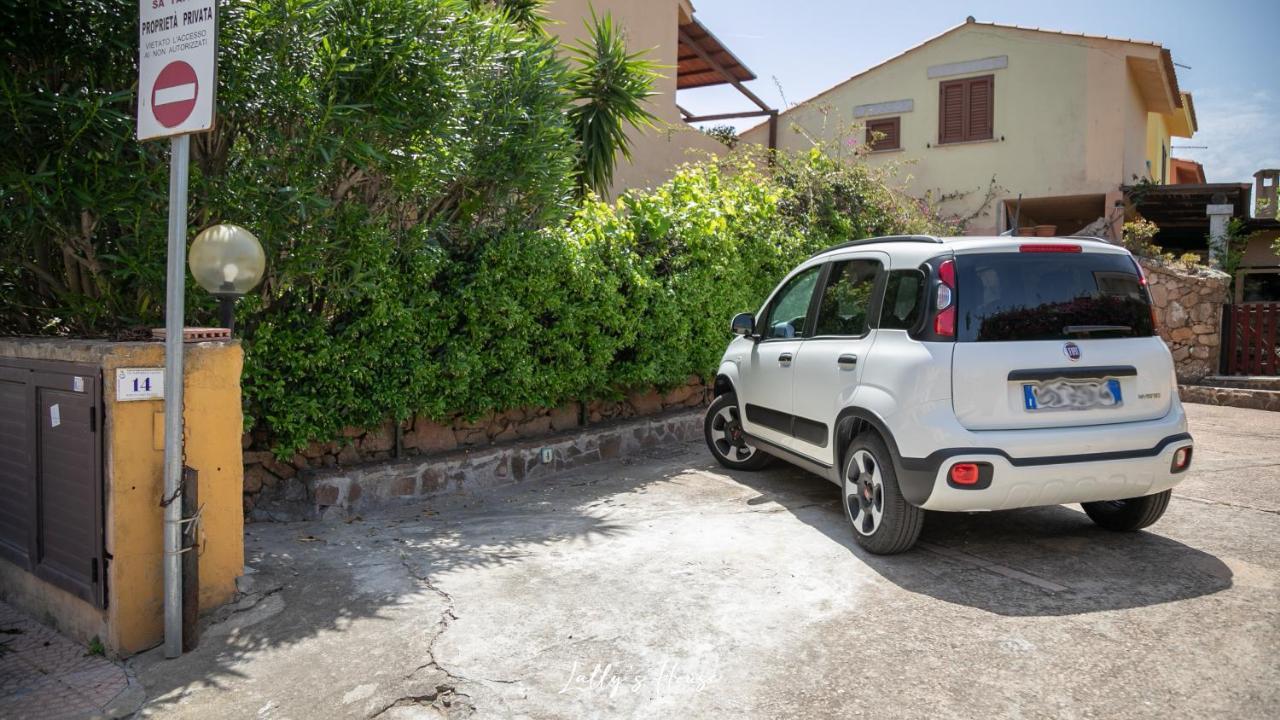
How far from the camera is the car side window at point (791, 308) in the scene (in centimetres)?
641

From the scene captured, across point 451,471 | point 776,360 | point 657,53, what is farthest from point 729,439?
point 657,53

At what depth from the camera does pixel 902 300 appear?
4.98m

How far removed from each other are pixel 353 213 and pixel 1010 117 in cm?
1585

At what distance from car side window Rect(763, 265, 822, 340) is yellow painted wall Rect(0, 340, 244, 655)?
148 inches

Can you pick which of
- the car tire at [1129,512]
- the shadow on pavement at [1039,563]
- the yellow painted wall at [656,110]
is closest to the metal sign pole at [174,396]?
the shadow on pavement at [1039,563]

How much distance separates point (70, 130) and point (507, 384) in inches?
141

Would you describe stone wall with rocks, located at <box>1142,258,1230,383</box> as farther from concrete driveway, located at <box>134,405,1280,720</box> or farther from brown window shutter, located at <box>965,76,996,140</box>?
concrete driveway, located at <box>134,405,1280,720</box>

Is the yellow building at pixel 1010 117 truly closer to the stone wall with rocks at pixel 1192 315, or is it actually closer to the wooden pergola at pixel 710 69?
the wooden pergola at pixel 710 69

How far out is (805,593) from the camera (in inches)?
173

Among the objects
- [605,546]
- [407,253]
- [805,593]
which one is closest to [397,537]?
[605,546]

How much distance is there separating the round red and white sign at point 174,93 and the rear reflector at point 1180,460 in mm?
5153

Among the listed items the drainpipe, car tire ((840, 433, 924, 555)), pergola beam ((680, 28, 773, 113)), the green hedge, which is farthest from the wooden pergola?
car tire ((840, 433, 924, 555))

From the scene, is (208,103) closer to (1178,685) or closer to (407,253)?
(407,253)

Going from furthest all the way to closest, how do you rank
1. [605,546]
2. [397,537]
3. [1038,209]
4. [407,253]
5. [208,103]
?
1. [1038,209]
2. [407,253]
3. [397,537]
4. [605,546]
5. [208,103]
